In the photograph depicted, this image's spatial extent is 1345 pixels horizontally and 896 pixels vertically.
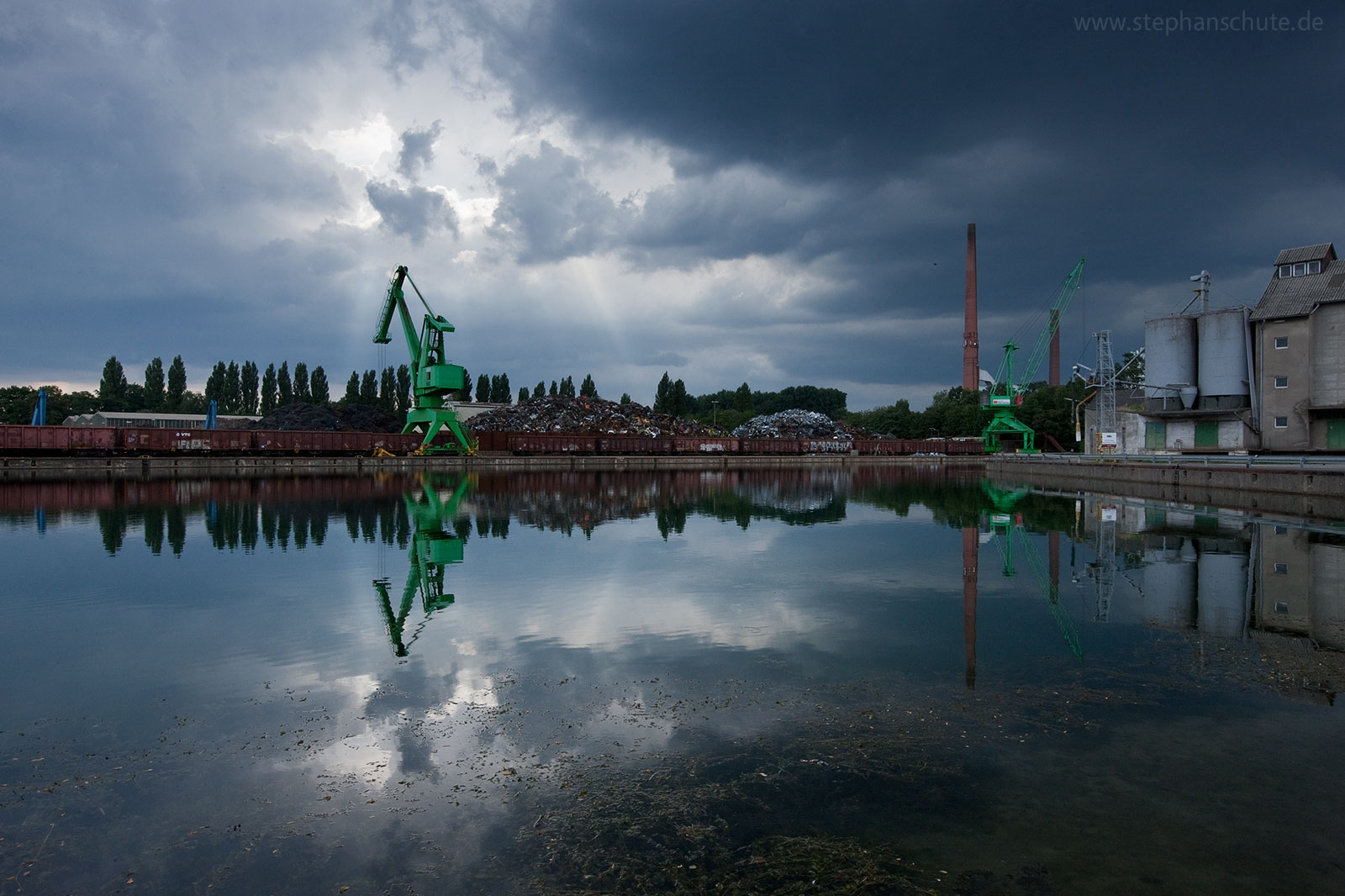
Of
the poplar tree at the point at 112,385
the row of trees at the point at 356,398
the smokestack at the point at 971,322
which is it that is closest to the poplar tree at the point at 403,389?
the row of trees at the point at 356,398

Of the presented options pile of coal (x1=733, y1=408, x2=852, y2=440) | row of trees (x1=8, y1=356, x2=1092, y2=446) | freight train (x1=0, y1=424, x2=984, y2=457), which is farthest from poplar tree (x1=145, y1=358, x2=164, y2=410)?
pile of coal (x1=733, y1=408, x2=852, y2=440)

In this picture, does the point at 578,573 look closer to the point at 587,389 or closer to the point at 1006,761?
the point at 1006,761

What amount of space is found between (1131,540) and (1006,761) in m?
17.5

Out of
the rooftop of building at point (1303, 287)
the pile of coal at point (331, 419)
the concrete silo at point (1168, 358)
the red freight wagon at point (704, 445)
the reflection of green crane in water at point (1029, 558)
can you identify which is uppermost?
the rooftop of building at point (1303, 287)

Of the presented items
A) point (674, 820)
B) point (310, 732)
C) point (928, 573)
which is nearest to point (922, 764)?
point (674, 820)

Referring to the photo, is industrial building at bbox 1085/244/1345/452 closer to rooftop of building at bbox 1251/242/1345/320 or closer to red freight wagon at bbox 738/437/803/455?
rooftop of building at bbox 1251/242/1345/320

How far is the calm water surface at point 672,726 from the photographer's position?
4.91m

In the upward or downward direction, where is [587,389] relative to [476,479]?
upward

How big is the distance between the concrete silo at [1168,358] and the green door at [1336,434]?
312 inches

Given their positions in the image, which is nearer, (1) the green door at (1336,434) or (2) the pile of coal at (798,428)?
(1) the green door at (1336,434)

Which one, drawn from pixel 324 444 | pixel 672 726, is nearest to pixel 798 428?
pixel 324 444

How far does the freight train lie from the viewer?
54.1 metres

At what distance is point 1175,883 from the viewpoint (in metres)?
4.59

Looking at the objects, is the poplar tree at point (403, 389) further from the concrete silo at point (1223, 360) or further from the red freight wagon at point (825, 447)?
the concrete silo at point (1223, 360)
